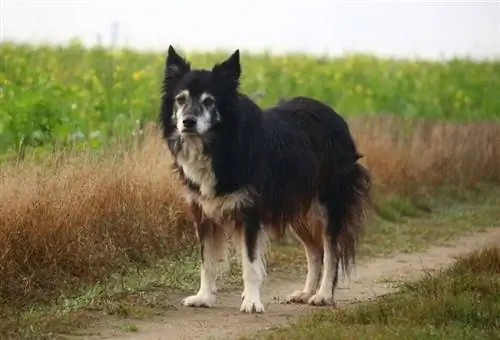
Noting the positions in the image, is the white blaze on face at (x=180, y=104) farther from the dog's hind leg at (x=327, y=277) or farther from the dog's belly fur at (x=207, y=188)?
the dog's hind leg at (x=327, y=277)

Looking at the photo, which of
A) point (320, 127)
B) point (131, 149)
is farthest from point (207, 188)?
point (131, 149)

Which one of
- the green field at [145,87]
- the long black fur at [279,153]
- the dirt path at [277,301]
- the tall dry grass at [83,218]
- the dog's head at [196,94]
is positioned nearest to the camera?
the dirt path at [277,301]

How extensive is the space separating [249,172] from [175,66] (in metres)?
1.14

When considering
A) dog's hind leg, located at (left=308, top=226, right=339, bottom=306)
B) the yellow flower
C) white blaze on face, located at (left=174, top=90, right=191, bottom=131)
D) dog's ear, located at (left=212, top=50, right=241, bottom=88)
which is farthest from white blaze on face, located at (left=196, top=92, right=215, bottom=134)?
the yellow flower

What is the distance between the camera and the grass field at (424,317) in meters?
7.88

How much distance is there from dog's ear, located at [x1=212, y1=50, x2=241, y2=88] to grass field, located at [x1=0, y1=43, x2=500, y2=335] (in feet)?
6.60

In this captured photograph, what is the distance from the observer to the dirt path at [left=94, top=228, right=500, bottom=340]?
28.8 feet

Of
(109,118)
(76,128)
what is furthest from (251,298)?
(109,118)

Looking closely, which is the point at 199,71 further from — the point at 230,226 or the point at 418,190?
the point at 418,190

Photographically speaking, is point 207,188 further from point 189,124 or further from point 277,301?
point 277,301

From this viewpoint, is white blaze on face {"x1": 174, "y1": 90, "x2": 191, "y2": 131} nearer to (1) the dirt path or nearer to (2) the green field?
(1) the dirt path

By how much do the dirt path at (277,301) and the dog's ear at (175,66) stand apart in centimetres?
201

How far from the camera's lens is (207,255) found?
10008 millimetres

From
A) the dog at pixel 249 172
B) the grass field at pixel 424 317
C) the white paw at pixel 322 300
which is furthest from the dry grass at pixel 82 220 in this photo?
the grass field at pixel 424 317
